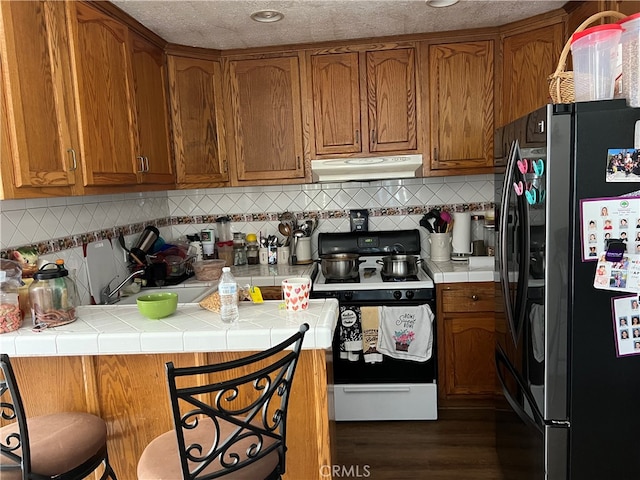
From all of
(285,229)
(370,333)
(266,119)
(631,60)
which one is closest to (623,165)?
(631,60)

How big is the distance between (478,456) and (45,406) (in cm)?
204

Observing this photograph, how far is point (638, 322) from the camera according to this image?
147cm

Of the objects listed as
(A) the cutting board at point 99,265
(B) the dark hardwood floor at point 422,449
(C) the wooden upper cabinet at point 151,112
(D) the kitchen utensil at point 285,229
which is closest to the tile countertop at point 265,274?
(D) the kitchen utensil at point 285,229

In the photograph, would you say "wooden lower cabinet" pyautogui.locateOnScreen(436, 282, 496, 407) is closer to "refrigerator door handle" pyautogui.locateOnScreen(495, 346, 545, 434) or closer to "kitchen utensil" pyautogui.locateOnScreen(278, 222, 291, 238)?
"refrigerator door handle" pyautogui.locateOnScreen(495, 346, 545, 434)

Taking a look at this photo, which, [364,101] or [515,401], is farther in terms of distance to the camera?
[364,101]

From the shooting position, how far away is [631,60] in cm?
143

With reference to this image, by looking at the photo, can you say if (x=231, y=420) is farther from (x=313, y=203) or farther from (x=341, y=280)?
(x=313, y=203)

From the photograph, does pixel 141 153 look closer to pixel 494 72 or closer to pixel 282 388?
pixel 282 388

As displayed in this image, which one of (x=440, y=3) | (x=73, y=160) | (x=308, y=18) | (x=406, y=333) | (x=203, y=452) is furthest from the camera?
(x=406, y=333)

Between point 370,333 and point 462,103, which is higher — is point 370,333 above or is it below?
below

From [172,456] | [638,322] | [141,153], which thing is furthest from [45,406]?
[638,322]

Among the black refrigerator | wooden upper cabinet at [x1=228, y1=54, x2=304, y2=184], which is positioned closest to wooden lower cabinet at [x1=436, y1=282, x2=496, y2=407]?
the black refrigerator

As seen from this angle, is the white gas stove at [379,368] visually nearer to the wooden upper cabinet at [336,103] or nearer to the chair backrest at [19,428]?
the wooden upper cabinet at [336,103]

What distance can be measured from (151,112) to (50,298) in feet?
4.54
